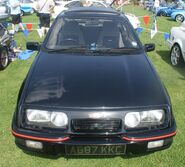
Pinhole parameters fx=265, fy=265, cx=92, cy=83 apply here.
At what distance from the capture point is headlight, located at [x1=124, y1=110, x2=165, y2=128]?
2779 millimetres

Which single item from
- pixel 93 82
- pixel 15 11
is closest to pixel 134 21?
pixel 15 11

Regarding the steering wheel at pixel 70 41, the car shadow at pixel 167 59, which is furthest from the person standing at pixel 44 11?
the steering wheel at pixel 70 41

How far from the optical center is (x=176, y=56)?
7.50m

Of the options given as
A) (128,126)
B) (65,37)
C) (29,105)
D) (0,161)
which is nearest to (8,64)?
(65,37)

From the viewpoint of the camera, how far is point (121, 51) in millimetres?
3896

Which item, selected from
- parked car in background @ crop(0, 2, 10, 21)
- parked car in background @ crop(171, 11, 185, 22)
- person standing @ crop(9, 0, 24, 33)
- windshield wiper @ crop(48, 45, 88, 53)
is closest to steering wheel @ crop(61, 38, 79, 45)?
windshield wiper @ crop(48, 45, 88, 53)

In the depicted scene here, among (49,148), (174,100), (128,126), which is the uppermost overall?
(128,126)

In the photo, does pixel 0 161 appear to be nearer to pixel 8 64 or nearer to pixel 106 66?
pixel 106 66

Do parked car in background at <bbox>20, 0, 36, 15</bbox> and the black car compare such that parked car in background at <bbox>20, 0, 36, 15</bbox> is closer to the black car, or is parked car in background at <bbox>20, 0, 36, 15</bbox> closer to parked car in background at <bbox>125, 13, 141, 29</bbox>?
parked car in background at <bbox>125, 13, 141, 29</bbox>

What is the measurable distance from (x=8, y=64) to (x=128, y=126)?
5761 millimetres

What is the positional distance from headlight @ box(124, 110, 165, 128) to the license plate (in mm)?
268

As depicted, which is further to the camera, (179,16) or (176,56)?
(179,16)

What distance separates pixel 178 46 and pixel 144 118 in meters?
5.07

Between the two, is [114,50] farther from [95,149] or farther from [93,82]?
[95,149]
